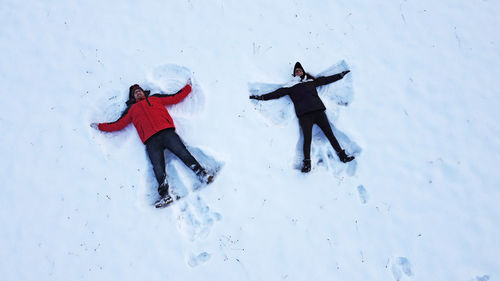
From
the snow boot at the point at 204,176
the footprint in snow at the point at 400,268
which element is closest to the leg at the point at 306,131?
the snow boot at the point at 204,176

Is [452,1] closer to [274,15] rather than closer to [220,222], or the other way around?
[274,15]

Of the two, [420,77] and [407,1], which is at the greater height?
[407,1]

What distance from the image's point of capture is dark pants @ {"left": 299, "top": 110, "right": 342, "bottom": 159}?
5.14 metres

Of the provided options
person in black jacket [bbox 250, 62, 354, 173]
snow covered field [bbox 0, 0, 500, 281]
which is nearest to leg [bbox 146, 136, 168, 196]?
snow covered field [bbox 0, 0, 500, 281]

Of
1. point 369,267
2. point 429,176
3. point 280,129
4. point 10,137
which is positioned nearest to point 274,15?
point 280,129

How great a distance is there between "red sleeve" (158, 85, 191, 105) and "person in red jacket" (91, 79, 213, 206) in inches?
0.9

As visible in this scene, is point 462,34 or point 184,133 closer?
point 184,133

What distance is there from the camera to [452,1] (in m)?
6.69

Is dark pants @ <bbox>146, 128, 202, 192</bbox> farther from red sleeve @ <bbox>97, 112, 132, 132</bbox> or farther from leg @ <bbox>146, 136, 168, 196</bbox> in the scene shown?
red sleeve @ <bbox>97, 112, 132, 132</bbox>

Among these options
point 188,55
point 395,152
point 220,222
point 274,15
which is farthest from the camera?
point 274,15

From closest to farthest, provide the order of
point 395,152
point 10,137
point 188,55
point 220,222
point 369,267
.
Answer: point 369,267 < point 220,222 < point 395,152 < point 10,137 < point 188,55

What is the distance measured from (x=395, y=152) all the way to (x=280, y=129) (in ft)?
6.23

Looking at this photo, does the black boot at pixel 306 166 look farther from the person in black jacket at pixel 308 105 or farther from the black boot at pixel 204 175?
the black boot at pixel 204 175

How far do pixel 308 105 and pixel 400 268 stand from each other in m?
2.76
